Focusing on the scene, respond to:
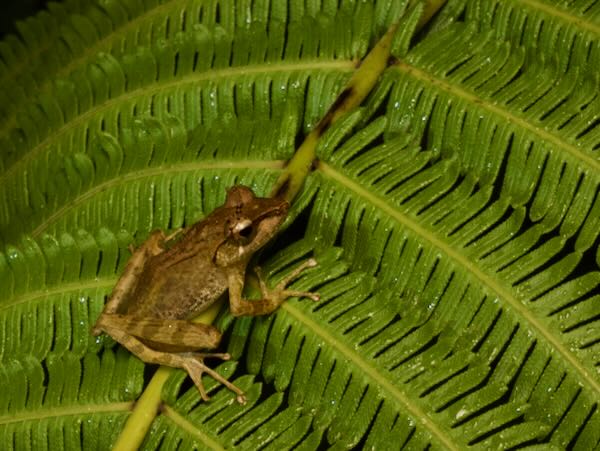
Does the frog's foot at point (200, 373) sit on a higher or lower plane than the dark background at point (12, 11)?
lower

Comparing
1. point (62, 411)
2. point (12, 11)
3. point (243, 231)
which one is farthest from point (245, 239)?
point (12, 11)

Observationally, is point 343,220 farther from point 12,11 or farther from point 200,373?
point 12,11

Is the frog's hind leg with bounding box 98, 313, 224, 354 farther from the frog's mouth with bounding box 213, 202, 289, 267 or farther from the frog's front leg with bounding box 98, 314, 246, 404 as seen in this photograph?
the frog's mouth with bounding box 213, 202, 289, 267

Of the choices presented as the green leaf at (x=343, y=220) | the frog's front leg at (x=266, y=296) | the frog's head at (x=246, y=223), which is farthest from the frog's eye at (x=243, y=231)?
the frog's front leg at (x=266, y=296)

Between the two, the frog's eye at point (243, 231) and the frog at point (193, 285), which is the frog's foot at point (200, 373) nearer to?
the frog at point (193, 285)

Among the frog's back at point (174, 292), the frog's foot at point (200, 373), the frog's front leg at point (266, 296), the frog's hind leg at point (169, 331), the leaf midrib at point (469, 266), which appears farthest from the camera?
the frog's back at point (174, 292)

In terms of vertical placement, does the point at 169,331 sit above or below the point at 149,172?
below

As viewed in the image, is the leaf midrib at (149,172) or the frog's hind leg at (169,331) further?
the leaf midrib at (149,172)
